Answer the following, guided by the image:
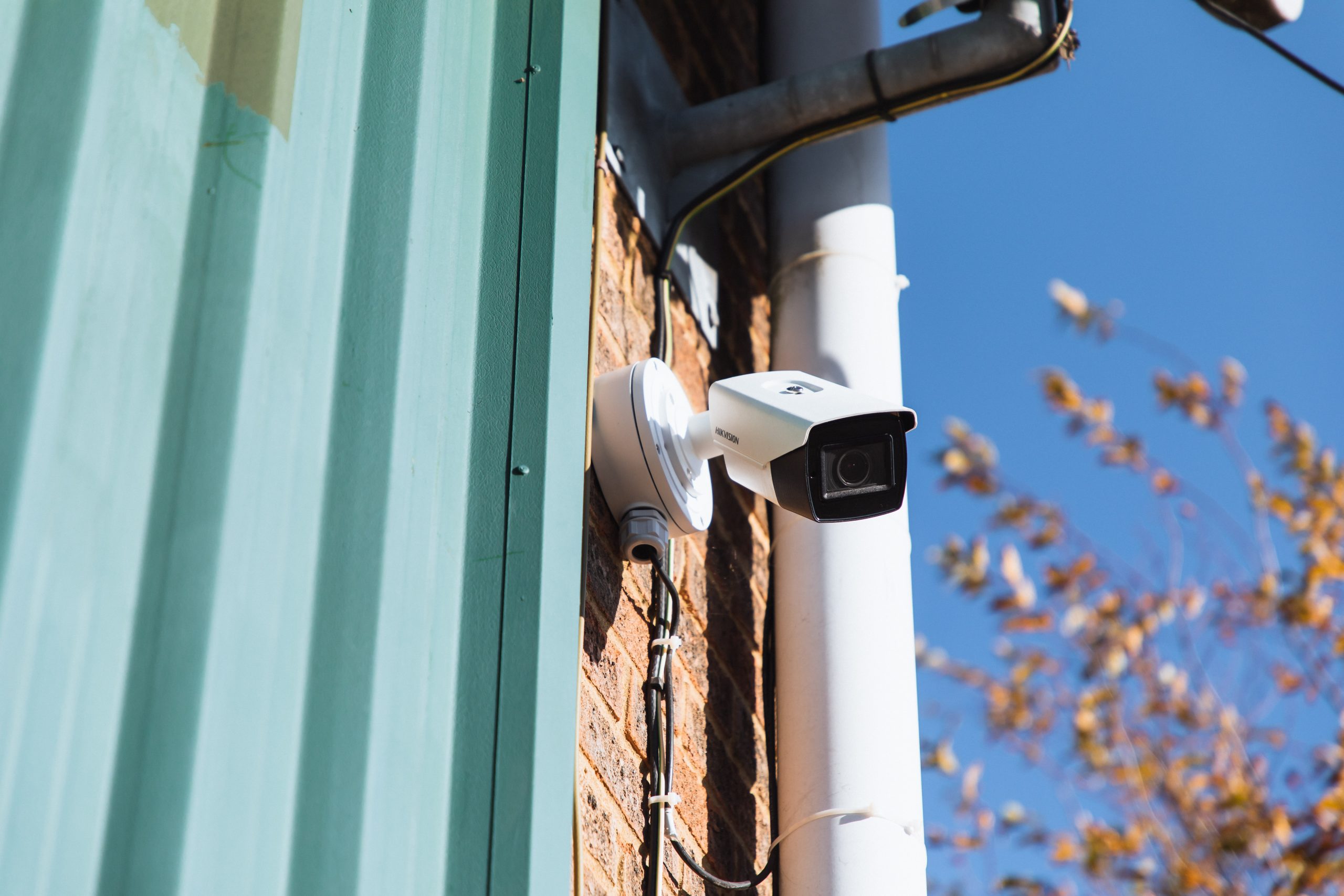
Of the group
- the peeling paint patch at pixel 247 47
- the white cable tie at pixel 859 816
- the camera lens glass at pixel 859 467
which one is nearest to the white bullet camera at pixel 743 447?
the camera lens glass at pixel 859 467

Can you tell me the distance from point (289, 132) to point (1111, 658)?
5.10 metres

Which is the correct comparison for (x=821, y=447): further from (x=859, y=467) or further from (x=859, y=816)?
(x=859, y=816)

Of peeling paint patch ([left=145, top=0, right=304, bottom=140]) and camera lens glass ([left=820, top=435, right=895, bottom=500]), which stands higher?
peeling paint patch ([left=145, top=0, right=304, bottom=140])

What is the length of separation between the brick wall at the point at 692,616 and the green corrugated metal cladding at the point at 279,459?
438 millimetres

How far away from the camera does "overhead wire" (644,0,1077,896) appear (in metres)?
1.95

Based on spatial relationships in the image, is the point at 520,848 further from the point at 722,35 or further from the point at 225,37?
the point at 722,35

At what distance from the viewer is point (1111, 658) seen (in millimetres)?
5855

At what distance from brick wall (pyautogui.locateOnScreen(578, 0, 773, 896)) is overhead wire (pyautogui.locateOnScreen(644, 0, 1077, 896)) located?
21 mm

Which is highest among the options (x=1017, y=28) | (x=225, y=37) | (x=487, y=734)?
(x=1017, y=28)

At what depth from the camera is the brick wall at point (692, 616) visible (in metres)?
1.89

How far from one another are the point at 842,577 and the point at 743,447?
52 centimetres

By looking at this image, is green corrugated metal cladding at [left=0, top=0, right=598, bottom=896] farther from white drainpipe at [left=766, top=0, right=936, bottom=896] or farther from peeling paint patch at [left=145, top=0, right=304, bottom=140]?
white drainpipe at [left=766, top=0, right=936, bottom=896]

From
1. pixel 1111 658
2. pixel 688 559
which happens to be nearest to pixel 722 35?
pixel 688 559

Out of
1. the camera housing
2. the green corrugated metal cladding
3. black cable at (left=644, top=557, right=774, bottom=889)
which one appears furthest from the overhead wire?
the green corrugated metal cladding
